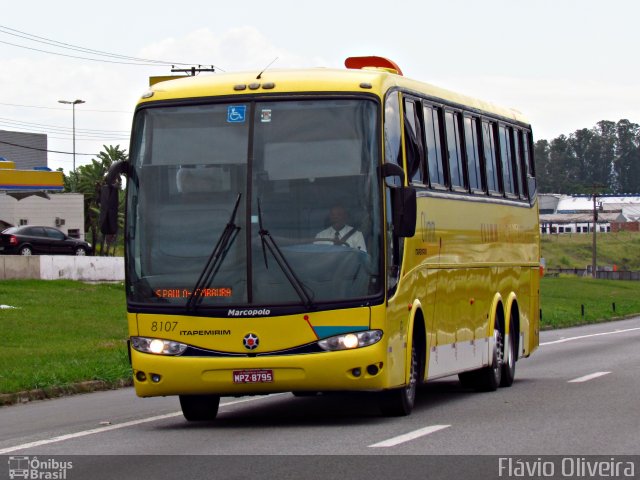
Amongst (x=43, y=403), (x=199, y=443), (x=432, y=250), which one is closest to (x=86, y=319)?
(x=43, y=403)

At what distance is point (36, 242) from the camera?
60.9m

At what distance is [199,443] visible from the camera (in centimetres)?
1278

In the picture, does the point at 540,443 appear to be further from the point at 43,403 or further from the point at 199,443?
the point at 43,403

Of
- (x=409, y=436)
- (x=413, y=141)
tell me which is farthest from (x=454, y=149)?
(x=409, y=436)

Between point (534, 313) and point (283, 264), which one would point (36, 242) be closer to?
point (534, 313)

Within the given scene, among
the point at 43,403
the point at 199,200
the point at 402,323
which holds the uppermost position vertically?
the point at 199,200

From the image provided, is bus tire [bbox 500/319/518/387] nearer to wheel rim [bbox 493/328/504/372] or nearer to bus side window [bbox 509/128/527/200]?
wheel rim [bbox 493/328/504/372]

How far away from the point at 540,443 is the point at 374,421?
2.75 meters

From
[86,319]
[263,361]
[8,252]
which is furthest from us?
[8,252]

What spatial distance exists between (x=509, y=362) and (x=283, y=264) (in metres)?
6.97

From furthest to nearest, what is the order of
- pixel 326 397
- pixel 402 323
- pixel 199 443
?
pixel 326 397 < pixel 402 323 < pixel 199 443

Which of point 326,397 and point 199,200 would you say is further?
point 326,397

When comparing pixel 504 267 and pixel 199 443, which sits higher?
pixel 504 267

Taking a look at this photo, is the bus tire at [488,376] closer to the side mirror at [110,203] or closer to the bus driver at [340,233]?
the bus driver at [340,233]
